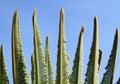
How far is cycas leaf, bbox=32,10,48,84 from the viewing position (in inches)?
86.9

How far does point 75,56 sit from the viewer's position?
2314 millimetres

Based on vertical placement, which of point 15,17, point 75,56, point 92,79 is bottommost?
point 92,79

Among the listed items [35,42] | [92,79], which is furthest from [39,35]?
[92,79]

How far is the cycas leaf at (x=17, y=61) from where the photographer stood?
2.22 m

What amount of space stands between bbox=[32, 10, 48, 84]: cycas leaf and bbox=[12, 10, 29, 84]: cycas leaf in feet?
0.29

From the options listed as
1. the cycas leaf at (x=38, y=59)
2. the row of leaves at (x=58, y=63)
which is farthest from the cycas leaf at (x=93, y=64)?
the cycas leaf at (x=38, y=59)

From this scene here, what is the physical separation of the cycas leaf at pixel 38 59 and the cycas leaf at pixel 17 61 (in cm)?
9

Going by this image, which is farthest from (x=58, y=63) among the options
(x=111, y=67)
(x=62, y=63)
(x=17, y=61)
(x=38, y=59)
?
(x=111, y=67)

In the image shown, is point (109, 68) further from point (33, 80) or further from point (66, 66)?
point (33, 80)

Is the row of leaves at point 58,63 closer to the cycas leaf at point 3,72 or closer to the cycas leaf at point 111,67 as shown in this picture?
the cycas leaf at point 3,72

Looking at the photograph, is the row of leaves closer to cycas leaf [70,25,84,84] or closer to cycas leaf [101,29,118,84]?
cycas leaf [70,25,84,84]

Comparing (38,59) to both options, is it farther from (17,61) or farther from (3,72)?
(3,72)

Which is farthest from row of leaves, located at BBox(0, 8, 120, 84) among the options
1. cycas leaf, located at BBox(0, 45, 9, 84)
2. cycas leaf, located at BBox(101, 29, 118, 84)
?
cycas leaf, located at BBox(101, 29, 118, 84)

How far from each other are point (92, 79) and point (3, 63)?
58 cm
